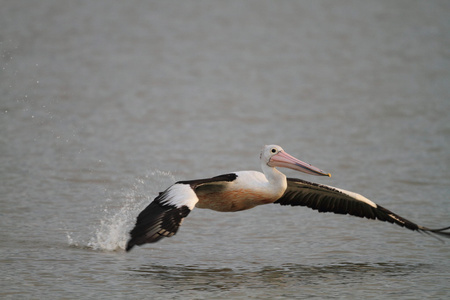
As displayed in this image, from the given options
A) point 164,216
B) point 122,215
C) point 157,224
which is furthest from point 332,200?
point 122,215

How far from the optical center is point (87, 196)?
13750 mm

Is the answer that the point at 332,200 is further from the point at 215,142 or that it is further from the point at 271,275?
the point at 215,142

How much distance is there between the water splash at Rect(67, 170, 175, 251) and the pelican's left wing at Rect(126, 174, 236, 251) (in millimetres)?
1730

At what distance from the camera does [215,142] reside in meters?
19.1

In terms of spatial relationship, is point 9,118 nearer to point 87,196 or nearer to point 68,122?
point 68,122

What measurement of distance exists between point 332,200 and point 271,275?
5.54 ft

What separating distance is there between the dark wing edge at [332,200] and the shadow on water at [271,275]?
0.78 meters

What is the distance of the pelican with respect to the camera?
871 cm

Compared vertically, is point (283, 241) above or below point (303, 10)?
below

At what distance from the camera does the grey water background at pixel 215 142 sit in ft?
32.0

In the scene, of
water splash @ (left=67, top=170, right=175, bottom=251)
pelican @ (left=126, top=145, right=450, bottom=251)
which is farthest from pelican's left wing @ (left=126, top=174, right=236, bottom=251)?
water splash @ (left=67, top=170, right=175, bottom=251)

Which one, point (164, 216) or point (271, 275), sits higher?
point (164, 216)

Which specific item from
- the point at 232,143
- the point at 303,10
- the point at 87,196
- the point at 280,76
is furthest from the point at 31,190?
the point at 303,10

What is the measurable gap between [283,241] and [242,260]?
1178 mm
